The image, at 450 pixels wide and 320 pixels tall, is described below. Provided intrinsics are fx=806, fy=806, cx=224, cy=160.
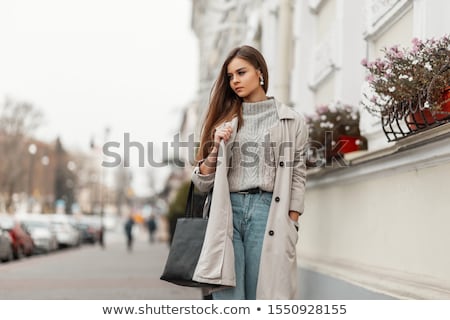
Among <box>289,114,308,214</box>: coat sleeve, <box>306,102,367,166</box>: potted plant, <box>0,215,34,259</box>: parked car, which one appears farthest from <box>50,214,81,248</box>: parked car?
<box>289,114,308,214</box>: coat sleeve

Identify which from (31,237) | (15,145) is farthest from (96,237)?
(31,237)

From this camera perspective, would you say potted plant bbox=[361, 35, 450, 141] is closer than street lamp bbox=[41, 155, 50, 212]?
Yes

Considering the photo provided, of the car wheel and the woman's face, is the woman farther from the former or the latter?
the car wheel

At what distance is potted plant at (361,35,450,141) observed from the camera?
405cm

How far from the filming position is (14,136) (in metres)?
55.7

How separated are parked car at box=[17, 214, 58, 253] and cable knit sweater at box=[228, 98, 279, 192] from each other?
2458 cm

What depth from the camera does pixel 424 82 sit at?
4.19 m

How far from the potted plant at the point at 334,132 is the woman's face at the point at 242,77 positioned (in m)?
2.62

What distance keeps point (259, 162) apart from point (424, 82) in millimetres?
954

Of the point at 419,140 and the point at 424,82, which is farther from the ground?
the point at 424,82

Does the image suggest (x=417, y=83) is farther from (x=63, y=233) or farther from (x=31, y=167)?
(x=31, y=167)

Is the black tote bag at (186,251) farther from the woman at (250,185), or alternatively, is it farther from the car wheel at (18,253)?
the car wheel at (18,253)
